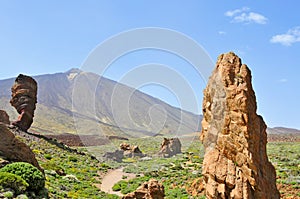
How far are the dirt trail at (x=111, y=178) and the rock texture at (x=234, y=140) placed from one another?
17.9 meters

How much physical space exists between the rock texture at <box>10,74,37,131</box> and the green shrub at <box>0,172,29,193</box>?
92.6ft

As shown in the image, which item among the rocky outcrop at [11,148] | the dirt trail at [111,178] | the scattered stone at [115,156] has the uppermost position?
the rocky outcrop at [11,148]

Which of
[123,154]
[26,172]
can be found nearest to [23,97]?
[123,154]

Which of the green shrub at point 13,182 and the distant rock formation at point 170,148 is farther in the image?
the distant rock formation at point 170,148

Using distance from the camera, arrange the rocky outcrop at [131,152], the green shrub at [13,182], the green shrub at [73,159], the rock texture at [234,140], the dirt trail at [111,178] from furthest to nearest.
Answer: the rocky outcrop at [131,152], the green shrub at [73,159], the dirt trail at [111,178], the green shrub at [13,182], the rock texture at [234,140]

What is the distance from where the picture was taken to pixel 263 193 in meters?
12.2

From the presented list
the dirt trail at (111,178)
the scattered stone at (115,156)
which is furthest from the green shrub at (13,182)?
the scattered stone at (115,156)

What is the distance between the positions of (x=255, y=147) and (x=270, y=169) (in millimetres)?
1918

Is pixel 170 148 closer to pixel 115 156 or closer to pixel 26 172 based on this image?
pixel 115 156

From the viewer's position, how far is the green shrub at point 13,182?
589 inches

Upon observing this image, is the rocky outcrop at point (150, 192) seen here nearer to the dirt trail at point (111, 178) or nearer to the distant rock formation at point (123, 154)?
the dirt trail at point (111, 178)

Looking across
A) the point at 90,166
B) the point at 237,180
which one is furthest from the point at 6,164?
the point at 90,166

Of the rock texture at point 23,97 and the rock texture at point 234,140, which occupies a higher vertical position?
the rock texture at point 23,97

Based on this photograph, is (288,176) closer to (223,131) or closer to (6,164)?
(223,131)
